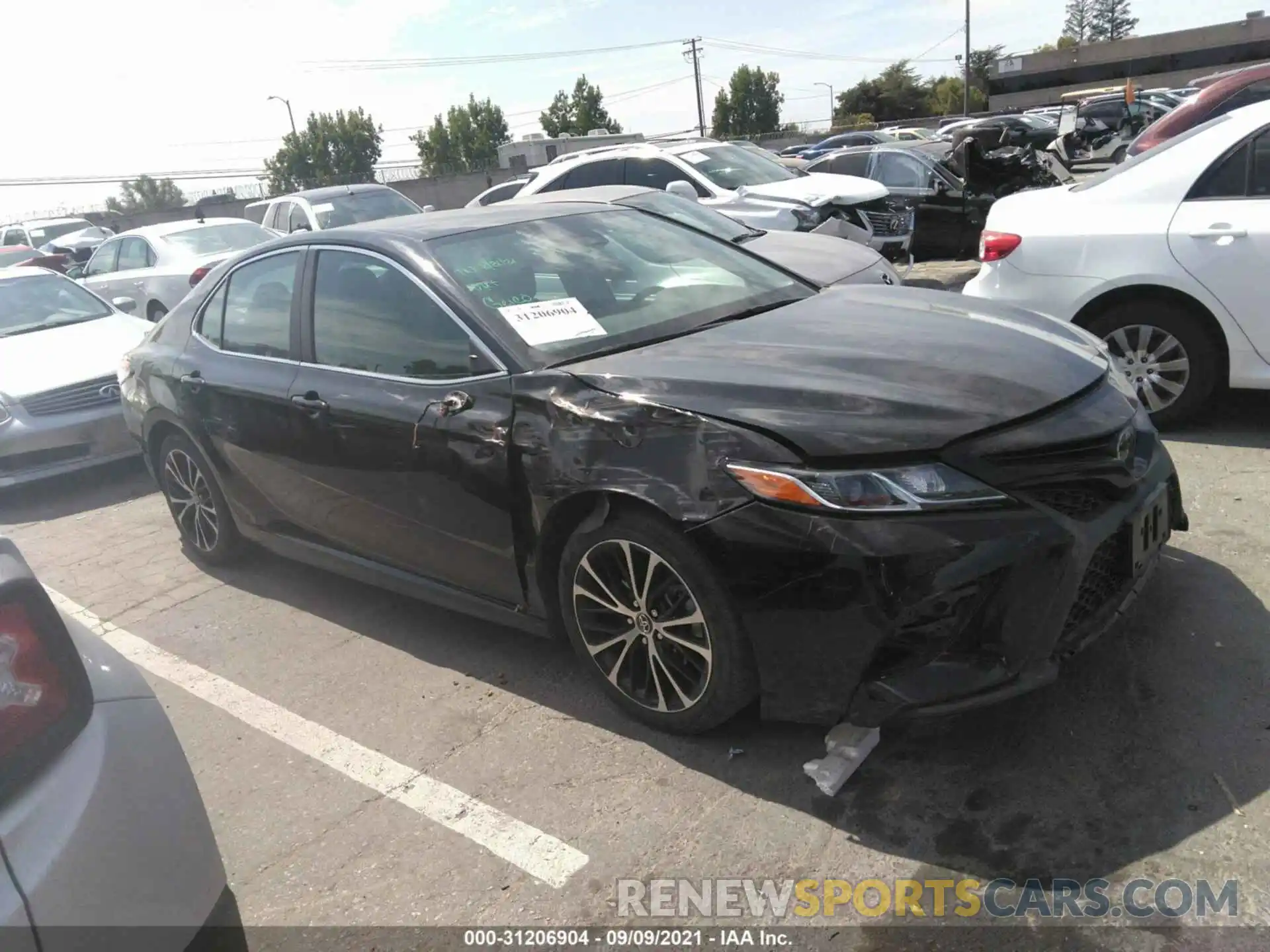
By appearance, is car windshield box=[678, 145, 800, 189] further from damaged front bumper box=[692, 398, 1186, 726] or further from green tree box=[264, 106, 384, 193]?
green tree box=[264, 106, 384, 193]

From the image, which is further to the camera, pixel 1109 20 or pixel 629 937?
pixel 1109 20

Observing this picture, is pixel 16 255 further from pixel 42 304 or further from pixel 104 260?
pixel 42 304

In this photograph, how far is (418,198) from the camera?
5197cm

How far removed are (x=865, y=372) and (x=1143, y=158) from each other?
3403mm

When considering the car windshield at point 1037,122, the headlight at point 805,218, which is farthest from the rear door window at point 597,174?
the car windshield at point 1037,122

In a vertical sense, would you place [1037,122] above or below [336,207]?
below

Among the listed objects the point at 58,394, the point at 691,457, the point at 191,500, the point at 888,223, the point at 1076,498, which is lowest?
the point at 191,500

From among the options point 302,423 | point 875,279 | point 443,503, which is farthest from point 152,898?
point 875,279

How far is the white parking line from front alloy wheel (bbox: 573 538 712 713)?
558mm

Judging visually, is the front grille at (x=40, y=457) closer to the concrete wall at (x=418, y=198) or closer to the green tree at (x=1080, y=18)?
the concrete wall at (x=418, y=198)

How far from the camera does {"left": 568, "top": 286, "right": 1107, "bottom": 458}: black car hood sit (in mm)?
2688

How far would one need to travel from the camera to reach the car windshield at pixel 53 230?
80.5 feet

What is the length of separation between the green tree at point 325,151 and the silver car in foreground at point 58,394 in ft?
265

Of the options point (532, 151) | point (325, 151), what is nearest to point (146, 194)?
point (325, 151)
